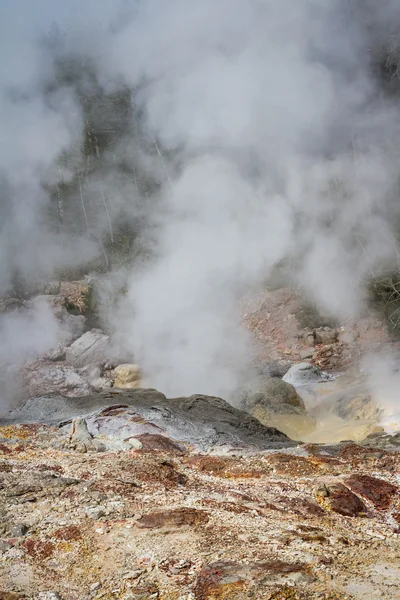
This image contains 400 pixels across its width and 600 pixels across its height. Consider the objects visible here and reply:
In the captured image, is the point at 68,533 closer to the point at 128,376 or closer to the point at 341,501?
the point at 341,501

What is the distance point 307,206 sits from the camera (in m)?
19.1

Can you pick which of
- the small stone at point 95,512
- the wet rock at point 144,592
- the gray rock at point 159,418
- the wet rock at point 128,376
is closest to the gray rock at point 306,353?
the wet rock at point 128,376

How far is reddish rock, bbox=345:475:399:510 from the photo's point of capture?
16.8ft

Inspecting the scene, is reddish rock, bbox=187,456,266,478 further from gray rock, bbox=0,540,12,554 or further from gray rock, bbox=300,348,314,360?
gray rock, bbox=300,348,314,360

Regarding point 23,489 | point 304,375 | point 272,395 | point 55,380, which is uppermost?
point 55,380

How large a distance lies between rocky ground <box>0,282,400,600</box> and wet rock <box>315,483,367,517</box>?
0.02 m

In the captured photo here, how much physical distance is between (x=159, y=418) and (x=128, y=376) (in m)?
7.58

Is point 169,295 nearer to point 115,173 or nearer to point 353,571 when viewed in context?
point 115,173

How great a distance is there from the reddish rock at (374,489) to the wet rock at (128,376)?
10.4 meters

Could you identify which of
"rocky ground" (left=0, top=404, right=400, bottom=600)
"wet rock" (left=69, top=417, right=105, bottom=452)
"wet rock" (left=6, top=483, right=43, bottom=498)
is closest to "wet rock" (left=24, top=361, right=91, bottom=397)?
"wet rock" (left=69, top=417, right=105, bottom=452)

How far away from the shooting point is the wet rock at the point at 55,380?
15.1m

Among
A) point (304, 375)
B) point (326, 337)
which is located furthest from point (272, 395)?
point (326, 337)

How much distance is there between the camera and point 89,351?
17.2 meters

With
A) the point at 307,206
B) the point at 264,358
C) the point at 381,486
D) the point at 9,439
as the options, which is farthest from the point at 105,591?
the point at 307,206
